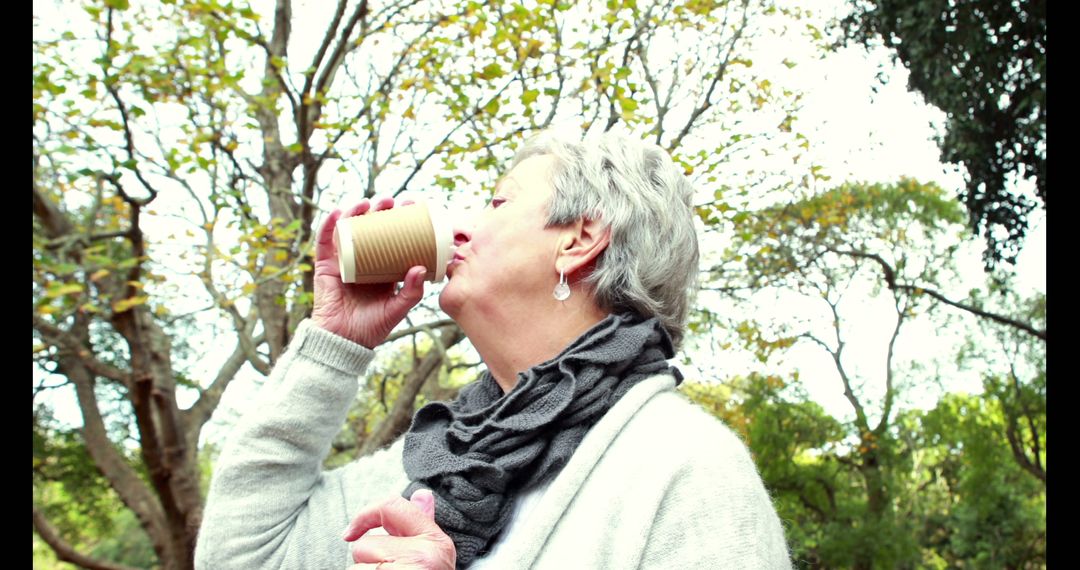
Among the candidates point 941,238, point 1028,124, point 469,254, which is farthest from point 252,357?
point 941,238

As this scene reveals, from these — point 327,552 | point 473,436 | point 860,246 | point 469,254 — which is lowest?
point 327,552

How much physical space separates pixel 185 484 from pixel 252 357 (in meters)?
0.78

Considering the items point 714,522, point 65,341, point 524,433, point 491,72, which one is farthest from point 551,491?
point 65,341

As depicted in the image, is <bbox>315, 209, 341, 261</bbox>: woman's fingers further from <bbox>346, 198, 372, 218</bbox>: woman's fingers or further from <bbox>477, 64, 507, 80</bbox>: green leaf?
<bbox>477, 64, 507, 80</bbox>: green leaf

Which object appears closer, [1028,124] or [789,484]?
[1028,124]

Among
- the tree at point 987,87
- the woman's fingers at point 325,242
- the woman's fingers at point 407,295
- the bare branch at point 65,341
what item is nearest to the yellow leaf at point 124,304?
the bare branch at point 65,341

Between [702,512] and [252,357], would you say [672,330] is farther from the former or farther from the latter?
[252,357]

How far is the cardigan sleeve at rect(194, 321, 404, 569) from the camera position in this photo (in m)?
1.56

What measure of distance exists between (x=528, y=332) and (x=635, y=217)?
0.92 ft

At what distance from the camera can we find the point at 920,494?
1164 cm

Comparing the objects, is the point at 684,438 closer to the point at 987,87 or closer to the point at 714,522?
the point at 714,522

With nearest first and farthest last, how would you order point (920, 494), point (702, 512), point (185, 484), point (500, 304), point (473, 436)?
point (702, 512) < point (473, 436) < point (500, 304) < point (185, 484) < point (920, 494)

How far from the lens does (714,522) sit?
1.21m

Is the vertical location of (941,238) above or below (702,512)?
above
